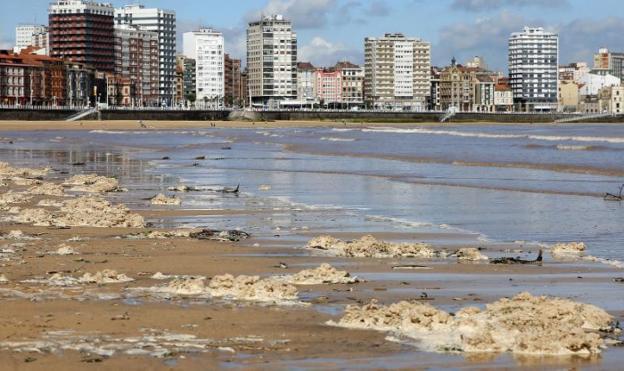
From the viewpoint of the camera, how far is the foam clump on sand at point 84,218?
A: 16969mm

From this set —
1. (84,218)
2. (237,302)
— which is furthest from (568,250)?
(84,218)

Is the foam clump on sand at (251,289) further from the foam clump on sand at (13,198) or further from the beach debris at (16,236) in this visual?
the foam clump on sand at (13,198)

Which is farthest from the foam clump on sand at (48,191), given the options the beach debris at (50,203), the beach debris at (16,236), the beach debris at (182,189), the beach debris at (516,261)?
the beach debris at (516,261)

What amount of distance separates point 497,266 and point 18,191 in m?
15.0

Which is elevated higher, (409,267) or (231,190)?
(409,267)

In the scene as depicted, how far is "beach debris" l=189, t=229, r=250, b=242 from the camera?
1538 cm

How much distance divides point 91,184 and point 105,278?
16184 millimetres

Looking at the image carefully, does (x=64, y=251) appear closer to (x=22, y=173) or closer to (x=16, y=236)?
(x=16, y=236)

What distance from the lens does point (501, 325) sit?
8320 millimetres

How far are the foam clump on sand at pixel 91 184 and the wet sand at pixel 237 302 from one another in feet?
32.4

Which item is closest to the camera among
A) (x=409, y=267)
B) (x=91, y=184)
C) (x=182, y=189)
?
(x=409, y=267)

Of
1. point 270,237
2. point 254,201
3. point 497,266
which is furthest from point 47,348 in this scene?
point 254,201

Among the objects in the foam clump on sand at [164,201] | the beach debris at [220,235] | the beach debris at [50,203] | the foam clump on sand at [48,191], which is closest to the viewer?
the beach debris at [220,235]

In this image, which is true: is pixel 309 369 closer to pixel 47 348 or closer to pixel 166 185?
pixel 47 348
